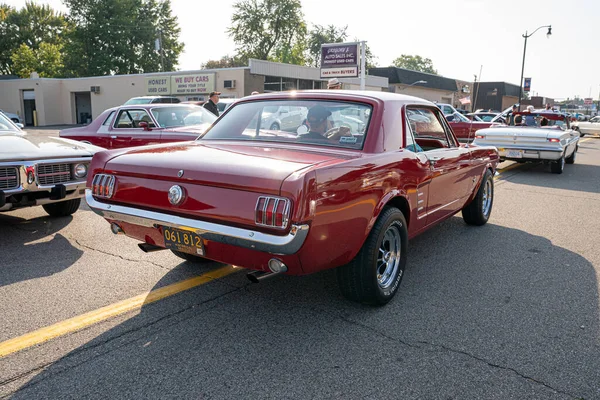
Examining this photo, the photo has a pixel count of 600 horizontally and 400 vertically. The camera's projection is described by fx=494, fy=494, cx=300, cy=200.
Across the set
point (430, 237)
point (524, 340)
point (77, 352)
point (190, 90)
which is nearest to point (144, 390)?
point (77, 352)

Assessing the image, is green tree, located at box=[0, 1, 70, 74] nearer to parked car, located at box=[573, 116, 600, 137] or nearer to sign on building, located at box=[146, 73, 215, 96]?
sign on building, located at box=[146, 73, 215, 96]

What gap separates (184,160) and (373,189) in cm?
127

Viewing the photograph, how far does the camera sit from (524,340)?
3146 mm

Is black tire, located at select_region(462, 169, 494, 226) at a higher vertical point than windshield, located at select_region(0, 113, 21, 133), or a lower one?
Result: lower

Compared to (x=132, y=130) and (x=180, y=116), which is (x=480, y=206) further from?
(x=132, y=130)

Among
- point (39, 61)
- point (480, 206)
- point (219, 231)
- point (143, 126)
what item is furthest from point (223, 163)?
point (39, 61)

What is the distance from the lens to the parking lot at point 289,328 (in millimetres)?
2613

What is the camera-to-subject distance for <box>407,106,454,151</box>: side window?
436 cm

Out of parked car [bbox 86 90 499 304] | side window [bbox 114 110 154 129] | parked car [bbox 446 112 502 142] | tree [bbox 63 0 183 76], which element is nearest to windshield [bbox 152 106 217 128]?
side window [bbox 114 110 154 129]

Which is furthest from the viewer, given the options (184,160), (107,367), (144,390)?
(184,160)

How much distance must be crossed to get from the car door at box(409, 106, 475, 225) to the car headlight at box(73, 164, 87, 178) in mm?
3838

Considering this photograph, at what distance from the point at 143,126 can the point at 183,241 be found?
602cm

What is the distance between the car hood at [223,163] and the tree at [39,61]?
62399 mm

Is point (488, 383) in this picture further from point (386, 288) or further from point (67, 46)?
point (67, 46)
